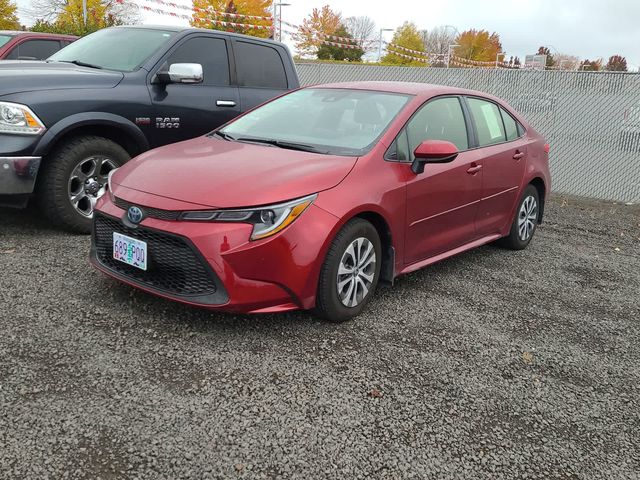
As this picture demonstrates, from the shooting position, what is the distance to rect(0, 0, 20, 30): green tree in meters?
42.3

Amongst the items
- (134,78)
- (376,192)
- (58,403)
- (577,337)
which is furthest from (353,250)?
(134,78)

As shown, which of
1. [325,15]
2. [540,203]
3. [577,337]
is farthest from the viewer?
[325,15]

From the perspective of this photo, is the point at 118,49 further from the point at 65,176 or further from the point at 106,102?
the point at 65,176

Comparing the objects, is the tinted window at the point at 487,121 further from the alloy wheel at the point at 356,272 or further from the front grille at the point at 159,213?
the front grille at the point at 159,213

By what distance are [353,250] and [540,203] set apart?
3.10m

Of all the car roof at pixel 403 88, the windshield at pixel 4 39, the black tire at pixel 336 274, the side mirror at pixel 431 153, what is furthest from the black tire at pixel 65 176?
the windshield at pixel 4 39

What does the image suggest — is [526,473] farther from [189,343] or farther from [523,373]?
[189,343]

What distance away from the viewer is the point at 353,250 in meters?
3.76

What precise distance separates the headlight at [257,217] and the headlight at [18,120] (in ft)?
6.75

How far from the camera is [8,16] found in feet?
142

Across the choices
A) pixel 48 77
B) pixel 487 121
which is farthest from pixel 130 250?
pixel 487 121

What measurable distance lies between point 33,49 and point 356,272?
689cm

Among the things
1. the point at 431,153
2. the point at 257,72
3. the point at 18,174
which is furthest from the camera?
the point at 257,72

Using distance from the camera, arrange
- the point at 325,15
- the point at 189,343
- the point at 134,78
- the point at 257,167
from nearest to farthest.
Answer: the point at 189,343 → the point at 257,167 → the point at 134,78 → the point at 325,15
